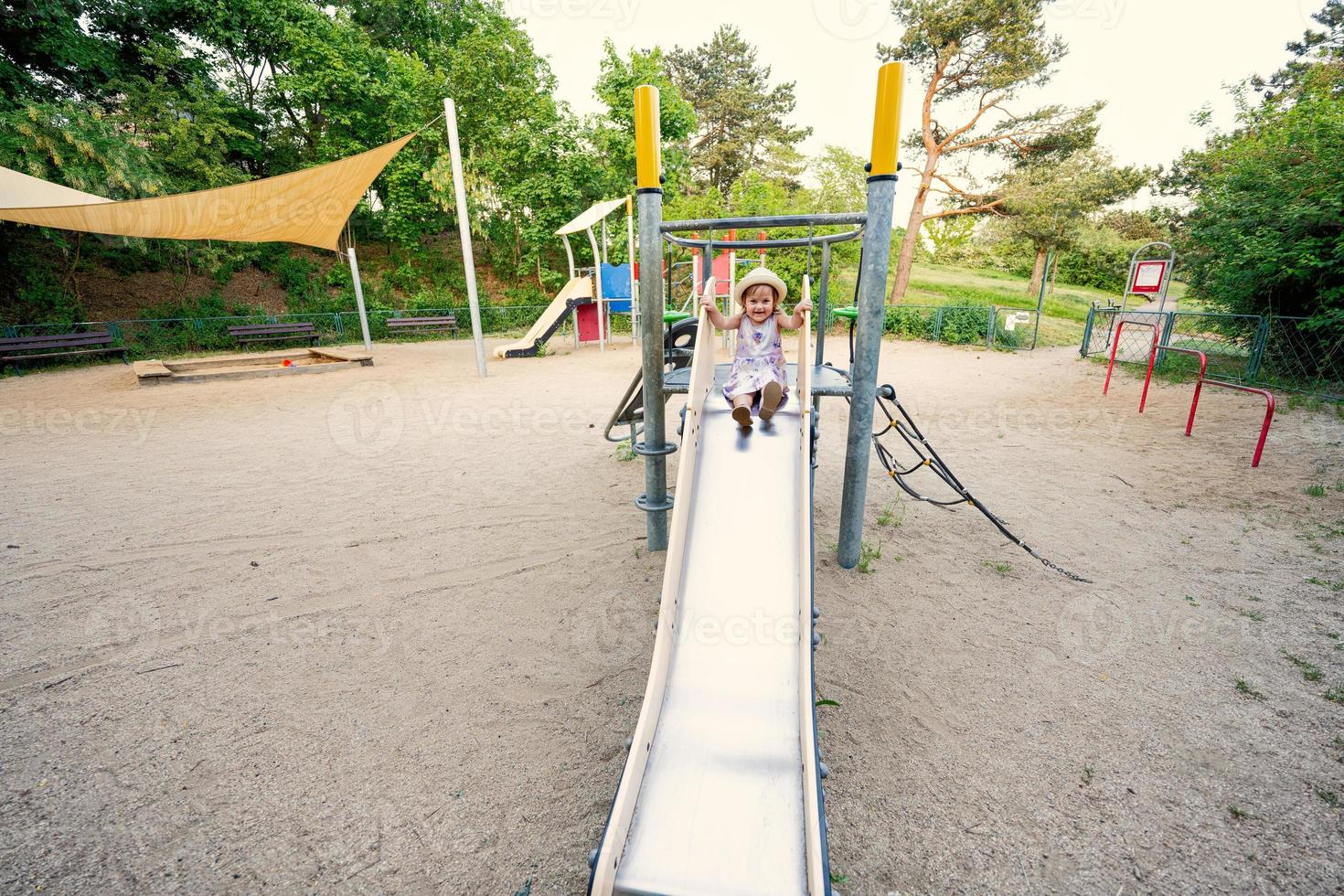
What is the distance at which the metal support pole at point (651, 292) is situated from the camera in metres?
2.81

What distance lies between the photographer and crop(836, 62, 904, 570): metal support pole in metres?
2.62

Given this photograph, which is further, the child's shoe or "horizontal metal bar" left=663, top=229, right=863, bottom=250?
"horizontal metal bar" left=663, top=229, right=863, bottom=250

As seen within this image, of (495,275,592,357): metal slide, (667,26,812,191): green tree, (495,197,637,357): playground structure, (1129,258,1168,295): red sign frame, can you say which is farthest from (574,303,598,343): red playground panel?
(667,26,812,191): green tree

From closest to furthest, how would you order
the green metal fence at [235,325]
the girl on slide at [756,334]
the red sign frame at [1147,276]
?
the girl on slide at [756,334]
the red sign frame at [1147,276]
the green metal fence at [235,325]

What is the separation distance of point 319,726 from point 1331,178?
12262 millimetres

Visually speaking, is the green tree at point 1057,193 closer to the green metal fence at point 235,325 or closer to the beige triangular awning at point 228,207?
Answer: the green metal fence at point 235,325

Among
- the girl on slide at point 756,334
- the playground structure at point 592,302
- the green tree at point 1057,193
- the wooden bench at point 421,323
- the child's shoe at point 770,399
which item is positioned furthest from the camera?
the wooden bench at point 421,323

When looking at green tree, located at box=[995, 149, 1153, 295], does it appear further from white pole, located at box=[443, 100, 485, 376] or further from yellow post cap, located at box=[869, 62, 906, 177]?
yellow post cap, located at box=[869, 62, 906, 177]

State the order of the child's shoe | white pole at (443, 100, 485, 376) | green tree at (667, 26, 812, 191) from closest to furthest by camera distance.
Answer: the child's shoe < white pole at (443, 100, 485, 376) < green tree at (667, 26, 812, 191)

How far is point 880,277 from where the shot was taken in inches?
112

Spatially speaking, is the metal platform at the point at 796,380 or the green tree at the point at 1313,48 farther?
the green tree at the point at 1313,48

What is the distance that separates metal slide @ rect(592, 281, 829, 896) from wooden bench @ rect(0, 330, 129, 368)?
567 inches

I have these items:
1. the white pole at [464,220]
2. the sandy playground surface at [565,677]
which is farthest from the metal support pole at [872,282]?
the white pole at [464,220]

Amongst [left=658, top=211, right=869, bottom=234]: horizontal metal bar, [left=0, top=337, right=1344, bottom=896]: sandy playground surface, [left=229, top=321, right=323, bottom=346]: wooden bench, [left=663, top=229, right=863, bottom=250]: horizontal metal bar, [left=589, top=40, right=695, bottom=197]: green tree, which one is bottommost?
[left=0, top=337, right=1344, bottom=896]: sandy playground surface
